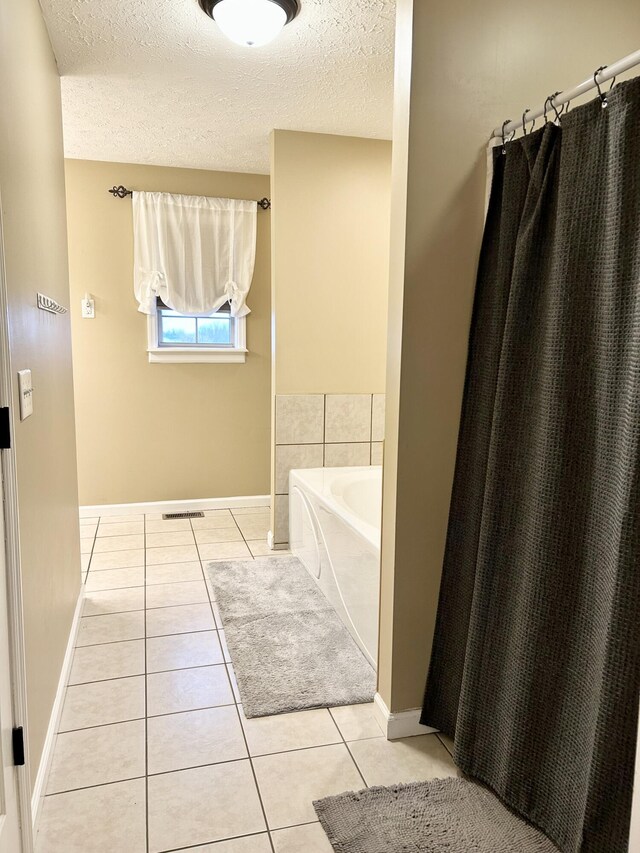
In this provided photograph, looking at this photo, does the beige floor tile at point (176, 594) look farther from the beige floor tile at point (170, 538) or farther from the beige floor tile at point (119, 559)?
the beige floor tile at point (170, 538)

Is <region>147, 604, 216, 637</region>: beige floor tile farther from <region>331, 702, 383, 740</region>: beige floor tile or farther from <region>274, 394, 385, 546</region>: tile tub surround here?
<region>274, 394, 385, 546</region>: tile tub surround

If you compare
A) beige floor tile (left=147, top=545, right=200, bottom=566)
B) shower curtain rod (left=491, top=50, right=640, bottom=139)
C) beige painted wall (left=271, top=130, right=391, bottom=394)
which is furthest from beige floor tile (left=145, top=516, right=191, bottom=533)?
shower curtain rod (left=491, top=50, right=640, bottom=139)

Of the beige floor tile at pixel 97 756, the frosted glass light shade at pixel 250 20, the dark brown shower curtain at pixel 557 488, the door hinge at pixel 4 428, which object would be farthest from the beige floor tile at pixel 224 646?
the frosted glass light shade at pixel 250 20

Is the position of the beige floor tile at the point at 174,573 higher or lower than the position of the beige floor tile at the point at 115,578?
higher

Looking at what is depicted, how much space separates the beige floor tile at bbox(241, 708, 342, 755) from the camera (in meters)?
1.89

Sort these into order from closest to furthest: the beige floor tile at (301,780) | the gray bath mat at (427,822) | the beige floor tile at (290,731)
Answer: the gray bath mat at (427,822)
the beige floor tile at (301,780)
the beige floor tile at (290,731)

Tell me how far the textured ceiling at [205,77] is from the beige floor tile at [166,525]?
2.46m

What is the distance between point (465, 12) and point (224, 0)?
890 mm

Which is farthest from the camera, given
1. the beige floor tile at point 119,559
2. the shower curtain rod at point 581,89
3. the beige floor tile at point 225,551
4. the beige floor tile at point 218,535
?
the beige floor tile at point 218,535

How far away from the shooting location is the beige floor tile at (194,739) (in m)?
1.82

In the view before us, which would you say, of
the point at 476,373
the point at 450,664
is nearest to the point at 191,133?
the point at 476,373

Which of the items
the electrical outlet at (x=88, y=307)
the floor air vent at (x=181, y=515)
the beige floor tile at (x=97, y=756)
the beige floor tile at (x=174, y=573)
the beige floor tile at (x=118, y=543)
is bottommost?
the beige floor tile at (x=97, y=756)

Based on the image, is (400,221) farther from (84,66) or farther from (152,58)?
(84,66)

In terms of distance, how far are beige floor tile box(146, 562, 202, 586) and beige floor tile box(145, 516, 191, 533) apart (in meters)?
0.63
